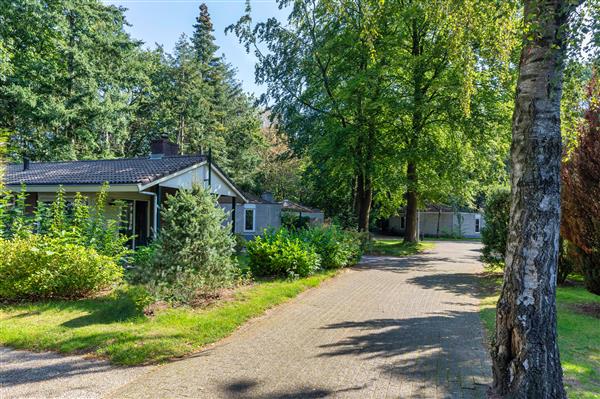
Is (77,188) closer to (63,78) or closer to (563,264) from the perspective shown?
(563,264)

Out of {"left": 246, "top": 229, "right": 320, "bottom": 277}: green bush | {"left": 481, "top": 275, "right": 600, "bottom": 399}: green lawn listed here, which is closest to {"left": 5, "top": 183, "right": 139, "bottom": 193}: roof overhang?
{"left": 246, "top": 229, "right": 320, "bottom": 277}: green bush

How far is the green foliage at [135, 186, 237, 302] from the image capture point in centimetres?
720

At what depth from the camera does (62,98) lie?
86.2 feet

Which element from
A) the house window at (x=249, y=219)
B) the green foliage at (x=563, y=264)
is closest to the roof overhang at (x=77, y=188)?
the green foliage at (x=563, y=264)

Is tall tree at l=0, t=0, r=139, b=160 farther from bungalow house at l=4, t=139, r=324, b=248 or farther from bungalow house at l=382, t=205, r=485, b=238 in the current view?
bungalow house at l=382, t=205, r=485, b=238

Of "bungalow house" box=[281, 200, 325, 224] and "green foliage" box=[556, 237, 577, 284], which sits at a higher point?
"bungalow house" box=[281, 200, 325, 224]

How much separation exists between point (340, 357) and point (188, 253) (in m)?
3.61

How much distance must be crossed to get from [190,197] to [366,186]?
15119 mm

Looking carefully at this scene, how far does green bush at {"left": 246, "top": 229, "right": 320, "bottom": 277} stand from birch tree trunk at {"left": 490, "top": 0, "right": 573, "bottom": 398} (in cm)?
688

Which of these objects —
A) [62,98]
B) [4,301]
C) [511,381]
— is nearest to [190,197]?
[4,301]

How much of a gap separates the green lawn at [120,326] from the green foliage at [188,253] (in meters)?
0.43

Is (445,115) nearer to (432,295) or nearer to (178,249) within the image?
(432,295)

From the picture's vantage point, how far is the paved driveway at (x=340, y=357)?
4.23 meters

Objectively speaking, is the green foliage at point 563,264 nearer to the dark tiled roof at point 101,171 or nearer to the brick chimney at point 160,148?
the dark tiled roof at point 101,171
